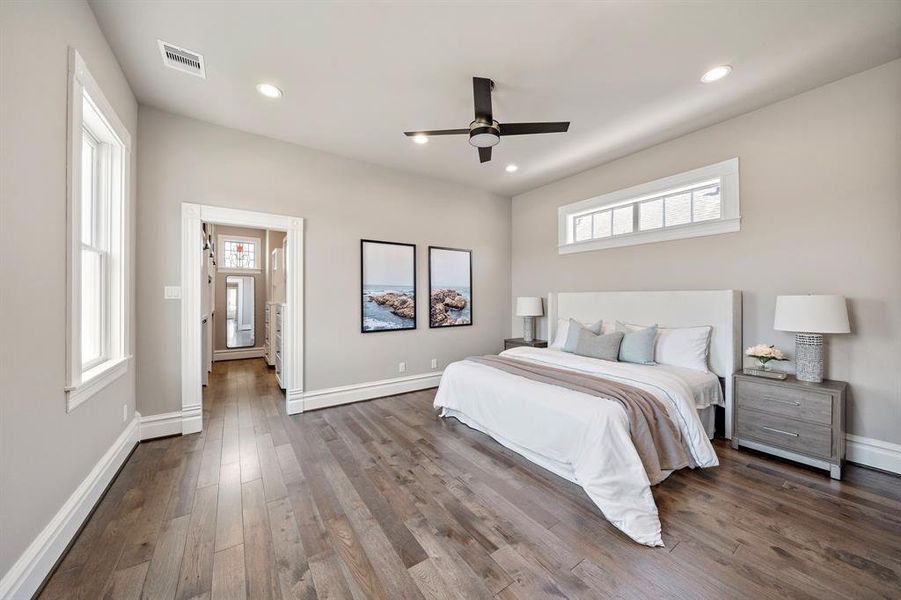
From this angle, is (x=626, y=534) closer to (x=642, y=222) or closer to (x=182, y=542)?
(x=182, y=542)

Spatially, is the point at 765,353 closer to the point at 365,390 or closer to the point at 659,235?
the point at 659,235

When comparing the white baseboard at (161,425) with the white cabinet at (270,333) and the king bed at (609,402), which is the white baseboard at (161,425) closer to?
the king bed at (609,402)

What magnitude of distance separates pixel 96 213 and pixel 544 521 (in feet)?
12.2

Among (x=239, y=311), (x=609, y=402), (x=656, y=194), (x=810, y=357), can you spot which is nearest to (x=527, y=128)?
(x=609, y=402)

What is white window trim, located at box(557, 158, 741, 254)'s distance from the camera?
3.21 metres

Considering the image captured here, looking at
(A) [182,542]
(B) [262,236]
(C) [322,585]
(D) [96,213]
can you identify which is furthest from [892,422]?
(B) [262,236]

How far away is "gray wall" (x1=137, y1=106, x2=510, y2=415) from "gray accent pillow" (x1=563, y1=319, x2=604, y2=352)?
165 cm

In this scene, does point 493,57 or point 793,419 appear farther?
point 793,419

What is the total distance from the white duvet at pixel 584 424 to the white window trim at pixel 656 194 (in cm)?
156

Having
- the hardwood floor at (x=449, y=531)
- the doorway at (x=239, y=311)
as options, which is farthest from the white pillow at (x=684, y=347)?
the doorway at (x=239, y=311)

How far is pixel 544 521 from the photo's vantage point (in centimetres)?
193

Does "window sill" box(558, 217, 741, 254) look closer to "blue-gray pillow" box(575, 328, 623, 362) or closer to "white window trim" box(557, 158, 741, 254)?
"white window trim" box(557, 158, 741, 254)

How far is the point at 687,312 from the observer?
11.1 feet

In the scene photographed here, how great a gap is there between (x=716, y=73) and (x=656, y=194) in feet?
4.61
